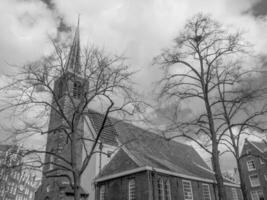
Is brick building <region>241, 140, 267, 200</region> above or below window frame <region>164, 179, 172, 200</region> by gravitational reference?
above

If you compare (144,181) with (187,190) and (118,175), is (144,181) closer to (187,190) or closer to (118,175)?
(118,175)

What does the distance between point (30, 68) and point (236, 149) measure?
38.8 ft

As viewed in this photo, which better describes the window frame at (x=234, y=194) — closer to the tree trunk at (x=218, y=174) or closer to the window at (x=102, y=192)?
the window at (x=102, y=192)

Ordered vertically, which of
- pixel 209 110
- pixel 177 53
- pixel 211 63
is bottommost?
pixel 209 110

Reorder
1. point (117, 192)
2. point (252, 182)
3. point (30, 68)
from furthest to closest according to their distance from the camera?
1. point (252, 182)
2. point (117, 192)
3. point (30, 68)

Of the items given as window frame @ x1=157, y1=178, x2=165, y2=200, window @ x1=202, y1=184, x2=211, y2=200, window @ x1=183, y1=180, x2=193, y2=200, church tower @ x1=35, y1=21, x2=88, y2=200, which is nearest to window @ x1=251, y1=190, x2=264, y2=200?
window @ x1=202, y1=184, x2=211, y2=200

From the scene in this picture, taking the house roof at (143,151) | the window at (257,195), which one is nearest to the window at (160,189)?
the house roof at (143,151)

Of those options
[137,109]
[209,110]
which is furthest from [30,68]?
[209,110]

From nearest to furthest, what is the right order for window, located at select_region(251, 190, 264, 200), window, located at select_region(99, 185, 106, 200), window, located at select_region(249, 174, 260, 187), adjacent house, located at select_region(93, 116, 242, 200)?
adjacent house, located at select_region(93, 116, 242, 200)
window, located at select_region(99, 185, 106, 200)
window, located at select_region(251, 190, 264, 200)
window, located at select_region(249, 174, 260, 187)

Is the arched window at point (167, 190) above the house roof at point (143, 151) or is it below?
below

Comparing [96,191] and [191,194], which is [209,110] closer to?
[191,194]

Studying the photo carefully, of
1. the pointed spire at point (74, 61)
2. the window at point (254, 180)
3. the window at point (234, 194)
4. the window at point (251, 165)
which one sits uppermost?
the pointed spire at point (74, 61)

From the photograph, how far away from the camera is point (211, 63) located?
37.2ft

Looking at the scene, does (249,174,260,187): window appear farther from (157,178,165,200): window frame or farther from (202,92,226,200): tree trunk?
(202,92,226,200): tree trunk
